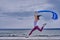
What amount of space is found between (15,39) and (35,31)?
69.6 inches

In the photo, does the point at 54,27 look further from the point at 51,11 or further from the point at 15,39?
the point at 15,39

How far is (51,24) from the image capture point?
13000mm

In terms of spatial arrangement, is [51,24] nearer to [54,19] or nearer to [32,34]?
[54,19]

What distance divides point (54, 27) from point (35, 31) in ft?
3.26

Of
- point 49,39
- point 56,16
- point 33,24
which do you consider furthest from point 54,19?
point 49,39

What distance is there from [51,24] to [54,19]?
299mm

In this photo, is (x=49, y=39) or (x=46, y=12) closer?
(x=49, y=39)

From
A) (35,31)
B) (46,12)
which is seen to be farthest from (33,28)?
(46,12)

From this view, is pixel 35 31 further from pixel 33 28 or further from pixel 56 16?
pixel 56 16

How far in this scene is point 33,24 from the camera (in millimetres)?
12695

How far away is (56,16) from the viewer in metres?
12.8

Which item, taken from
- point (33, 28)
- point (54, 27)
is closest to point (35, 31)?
point (33, 28)

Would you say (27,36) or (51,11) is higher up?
(51,11)

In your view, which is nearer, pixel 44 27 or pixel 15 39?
pixel 15 39
